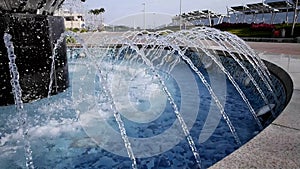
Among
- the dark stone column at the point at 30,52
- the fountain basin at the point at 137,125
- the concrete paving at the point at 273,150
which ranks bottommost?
the fountain basin at the point at 137,125

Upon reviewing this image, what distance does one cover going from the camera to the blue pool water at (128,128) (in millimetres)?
3203

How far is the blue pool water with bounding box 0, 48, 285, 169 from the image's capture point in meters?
3.20

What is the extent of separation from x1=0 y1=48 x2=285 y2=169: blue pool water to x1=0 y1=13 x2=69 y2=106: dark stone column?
0.25m

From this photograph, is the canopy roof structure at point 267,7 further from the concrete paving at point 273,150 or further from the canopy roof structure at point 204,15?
the concrete paving at point 273,150

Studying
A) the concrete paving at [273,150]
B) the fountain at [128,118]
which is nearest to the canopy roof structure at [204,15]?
the fountain at [128,118]

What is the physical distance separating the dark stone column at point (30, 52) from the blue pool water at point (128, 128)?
25 cm

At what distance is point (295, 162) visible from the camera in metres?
2.03

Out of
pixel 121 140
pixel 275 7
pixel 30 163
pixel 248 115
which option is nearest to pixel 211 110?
pixel 248 115

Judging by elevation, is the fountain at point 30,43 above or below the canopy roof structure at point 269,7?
below

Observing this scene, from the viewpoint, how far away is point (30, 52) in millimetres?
4797

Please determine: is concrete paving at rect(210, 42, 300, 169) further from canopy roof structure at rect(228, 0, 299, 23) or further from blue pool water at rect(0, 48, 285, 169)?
canopy roof structure at rect(228, 0, 299, 23)

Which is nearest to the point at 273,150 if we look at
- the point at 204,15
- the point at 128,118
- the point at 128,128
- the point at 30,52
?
the point at 128,128

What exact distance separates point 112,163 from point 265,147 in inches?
64.7

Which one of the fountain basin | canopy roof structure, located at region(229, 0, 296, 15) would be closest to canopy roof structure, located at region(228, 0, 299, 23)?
canopy roof structure, located at region(229, 0, 296, 15)
